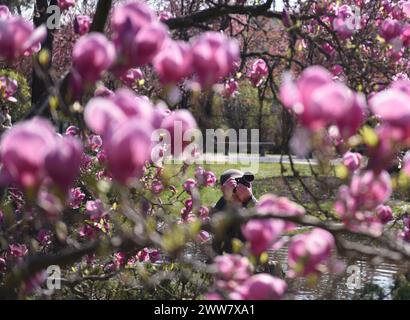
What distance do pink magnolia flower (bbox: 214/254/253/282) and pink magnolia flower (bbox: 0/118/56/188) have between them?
2.27ft

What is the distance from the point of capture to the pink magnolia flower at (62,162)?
1598mm

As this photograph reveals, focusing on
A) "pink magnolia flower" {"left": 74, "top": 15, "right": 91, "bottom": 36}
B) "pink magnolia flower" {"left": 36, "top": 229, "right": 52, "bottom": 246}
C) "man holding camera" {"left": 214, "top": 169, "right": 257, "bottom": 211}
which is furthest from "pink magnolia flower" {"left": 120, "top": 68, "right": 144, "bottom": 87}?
"pink magnolia flower" {"left": 36, "top": 229, "right": 52, "bottom": 246}

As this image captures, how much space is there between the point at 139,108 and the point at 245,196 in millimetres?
3925

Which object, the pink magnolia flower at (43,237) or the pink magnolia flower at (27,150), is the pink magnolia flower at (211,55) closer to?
the pink magnolia flower at (27,150)

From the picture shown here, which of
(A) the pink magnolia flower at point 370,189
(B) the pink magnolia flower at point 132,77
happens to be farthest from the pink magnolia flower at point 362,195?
(B) the pink magnolia flower at point 132,77

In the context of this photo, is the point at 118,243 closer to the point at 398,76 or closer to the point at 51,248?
the point at 398,76

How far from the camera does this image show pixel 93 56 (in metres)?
1.81

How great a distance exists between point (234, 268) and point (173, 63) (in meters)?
0.65

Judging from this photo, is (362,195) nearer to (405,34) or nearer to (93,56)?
(93,56)

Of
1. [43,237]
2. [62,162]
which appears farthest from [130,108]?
[43,237]

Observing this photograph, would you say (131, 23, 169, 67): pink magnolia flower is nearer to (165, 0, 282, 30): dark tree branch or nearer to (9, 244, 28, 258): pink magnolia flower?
(165, 0, 282, 30): dark tree branch

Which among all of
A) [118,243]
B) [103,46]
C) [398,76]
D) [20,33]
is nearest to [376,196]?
[118,243]

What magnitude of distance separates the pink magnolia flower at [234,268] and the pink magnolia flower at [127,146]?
0.58 meters

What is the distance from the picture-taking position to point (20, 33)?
1924 mm
